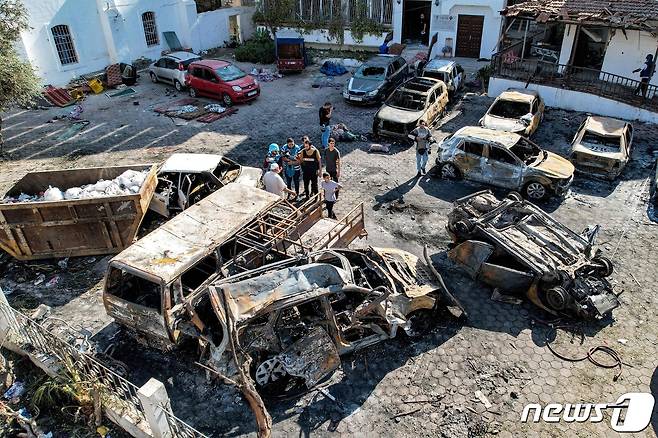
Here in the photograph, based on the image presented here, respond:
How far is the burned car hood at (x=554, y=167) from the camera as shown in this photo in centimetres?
1219

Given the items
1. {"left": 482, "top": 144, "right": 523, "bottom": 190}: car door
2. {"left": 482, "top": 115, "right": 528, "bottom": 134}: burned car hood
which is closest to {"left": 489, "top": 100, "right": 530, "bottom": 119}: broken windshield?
{"left": 482, "top": 115, "right": 528, "bottom": 134}: burned car hood

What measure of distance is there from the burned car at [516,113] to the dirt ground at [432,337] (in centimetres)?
102

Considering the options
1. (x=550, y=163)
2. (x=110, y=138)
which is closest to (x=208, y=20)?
(x=110, y=138)

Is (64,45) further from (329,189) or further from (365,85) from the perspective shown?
(329,189)

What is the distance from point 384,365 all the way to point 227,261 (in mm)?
3222

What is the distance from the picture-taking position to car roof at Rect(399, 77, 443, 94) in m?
17.1

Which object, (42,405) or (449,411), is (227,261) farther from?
(449,411)

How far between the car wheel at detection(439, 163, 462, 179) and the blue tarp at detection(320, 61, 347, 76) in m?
12.1

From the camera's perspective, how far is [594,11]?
57.2 ft

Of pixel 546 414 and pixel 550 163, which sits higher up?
pixel 550 163

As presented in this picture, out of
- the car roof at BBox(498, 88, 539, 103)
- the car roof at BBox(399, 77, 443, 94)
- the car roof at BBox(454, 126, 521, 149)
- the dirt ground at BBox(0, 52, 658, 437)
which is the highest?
the car roof at BBox(399, 77, 443, 94)

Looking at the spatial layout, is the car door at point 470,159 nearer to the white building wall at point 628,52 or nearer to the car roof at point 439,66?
the car roof at point 439,66

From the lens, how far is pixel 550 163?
497 inches

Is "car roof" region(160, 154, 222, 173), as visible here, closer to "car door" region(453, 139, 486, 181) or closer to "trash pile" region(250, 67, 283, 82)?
"car door" region(453, 139, 486, 181)
